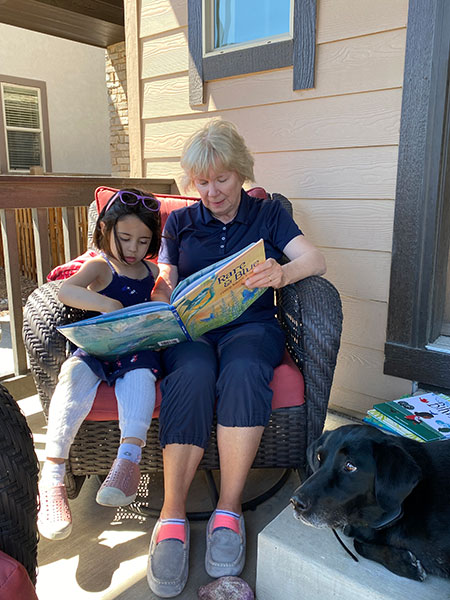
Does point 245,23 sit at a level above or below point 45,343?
above

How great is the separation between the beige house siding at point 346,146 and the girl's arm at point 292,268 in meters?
0.51

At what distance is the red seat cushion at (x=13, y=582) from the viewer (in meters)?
0.69

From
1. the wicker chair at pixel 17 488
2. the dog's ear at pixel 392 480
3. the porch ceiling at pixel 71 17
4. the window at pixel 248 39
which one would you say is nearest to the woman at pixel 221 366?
the dog's ear at pixel 392 480

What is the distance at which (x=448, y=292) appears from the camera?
7.02 feet

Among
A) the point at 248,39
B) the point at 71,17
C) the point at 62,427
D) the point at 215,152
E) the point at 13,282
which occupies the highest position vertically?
the point at 71,17

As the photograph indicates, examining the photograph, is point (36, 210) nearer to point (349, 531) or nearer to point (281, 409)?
point (281, 409)

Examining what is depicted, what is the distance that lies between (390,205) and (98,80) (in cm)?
697

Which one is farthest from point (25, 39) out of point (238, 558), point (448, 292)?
point (238, 558)

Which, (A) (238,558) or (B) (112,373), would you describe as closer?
(A) (238,558)

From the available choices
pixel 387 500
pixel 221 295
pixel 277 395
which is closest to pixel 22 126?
pixel 221 295

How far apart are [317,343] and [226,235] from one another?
1.86ft

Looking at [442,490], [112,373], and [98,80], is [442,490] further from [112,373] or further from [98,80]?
[98,80]

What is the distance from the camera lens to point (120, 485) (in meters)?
1.25

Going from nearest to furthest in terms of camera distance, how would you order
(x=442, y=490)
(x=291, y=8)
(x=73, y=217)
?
(x=442, y=490)
(x=291, y=8)
(x=73, y=217)
